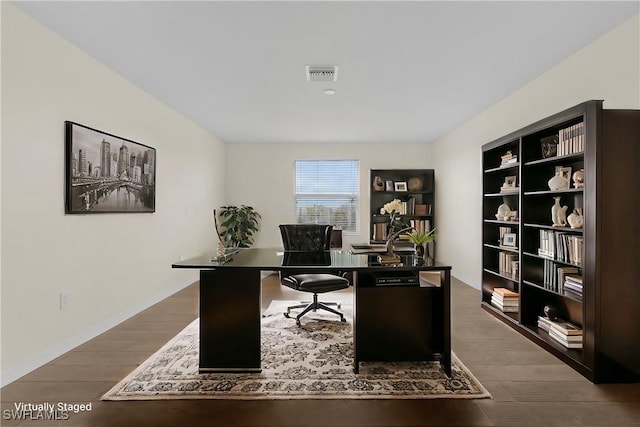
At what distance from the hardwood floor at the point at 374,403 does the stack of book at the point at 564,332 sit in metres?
0.17

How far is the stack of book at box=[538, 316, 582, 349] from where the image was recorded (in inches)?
104

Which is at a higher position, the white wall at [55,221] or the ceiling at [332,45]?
the ceiling at [332,45]

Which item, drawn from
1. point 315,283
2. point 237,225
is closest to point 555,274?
point 315,283

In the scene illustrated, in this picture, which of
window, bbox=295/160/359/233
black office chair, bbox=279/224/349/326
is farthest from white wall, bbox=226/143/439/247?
black office chair, bbox=279/224/349/326

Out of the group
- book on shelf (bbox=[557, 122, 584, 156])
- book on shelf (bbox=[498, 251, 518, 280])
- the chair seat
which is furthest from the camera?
book on shelf (bbox=[498, 251, 518, 280])

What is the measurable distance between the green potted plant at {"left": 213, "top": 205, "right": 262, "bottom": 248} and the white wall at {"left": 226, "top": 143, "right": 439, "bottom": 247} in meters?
0.21

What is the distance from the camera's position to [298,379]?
2.35 metres

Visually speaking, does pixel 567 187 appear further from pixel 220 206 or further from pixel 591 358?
pixel 220 206

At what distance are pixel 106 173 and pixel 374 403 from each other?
116 inches

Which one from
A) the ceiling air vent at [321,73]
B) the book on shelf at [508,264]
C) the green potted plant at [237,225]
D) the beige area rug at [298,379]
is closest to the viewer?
the beige area rug at [298,379]

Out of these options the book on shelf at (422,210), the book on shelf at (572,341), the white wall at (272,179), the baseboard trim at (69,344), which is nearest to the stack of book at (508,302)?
the book on shelf at (572,341)

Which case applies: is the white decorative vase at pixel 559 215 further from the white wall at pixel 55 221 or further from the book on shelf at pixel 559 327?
the white wall at pixel 55 221

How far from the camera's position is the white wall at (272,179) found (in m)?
6.90

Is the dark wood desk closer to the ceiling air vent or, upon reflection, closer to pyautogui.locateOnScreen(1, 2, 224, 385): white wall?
pyautogui.locateOnScreen(1, 2, 224, 385): white wall
